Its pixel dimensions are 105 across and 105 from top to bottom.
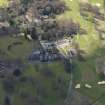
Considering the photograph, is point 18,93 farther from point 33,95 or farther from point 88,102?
point 88,102

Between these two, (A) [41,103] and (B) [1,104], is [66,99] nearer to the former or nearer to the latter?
(A) [41,103]

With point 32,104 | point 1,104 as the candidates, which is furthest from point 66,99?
point 1,104

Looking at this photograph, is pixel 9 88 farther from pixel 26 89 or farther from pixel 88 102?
pixel 88 102

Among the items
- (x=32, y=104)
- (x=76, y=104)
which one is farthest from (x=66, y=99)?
(x=32, y=104)

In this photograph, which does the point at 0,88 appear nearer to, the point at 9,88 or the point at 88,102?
the point at 9,88

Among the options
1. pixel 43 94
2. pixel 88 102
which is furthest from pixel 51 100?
pixel 88 102

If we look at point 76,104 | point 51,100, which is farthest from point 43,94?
point 76,104
